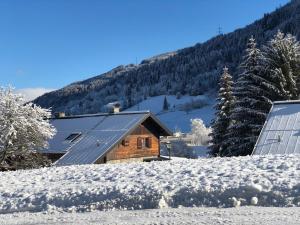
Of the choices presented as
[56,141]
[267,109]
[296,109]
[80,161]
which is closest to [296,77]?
[267,109]

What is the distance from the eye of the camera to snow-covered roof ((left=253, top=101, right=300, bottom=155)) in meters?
29.4

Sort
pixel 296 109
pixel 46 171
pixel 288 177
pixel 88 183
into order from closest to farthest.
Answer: pixel 288 177
pixel 88 183
pixel 46 171
pixel 296 109

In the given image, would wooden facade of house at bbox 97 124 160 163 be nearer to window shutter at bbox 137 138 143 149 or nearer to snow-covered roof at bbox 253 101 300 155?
window shutter at bbox 137 138 143 149

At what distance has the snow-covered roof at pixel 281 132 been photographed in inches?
1158

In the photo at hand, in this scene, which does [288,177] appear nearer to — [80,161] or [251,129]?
[251,129]

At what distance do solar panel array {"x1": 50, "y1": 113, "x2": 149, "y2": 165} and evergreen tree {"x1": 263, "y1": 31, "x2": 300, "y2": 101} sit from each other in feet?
38.6

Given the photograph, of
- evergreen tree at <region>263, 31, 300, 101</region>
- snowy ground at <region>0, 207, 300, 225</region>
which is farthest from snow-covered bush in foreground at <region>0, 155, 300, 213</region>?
evergreen tree at <region>263, 31, 300, 101</region>

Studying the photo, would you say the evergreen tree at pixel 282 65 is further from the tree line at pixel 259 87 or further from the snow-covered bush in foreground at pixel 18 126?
the snow-covered bush in foreground at pixel 18 126

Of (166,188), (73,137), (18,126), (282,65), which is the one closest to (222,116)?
(282,65)

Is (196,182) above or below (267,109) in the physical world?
below

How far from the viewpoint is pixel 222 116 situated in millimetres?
41469

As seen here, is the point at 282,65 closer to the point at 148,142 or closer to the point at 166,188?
the point at 148,142

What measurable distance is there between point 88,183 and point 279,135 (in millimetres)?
17703

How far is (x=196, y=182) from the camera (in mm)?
13477
